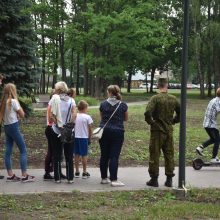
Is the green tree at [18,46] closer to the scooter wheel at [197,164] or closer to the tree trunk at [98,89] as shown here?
the scooter wheel at [197,164]

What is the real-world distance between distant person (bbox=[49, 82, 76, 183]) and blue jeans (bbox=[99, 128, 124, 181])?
59cm

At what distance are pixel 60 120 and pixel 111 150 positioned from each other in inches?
41.3

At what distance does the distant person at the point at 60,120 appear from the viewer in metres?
9.38

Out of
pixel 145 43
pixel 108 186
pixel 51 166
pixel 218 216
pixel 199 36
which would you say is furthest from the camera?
pixel 199 36

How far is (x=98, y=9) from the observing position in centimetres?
4762

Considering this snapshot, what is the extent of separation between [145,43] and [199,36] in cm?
1056

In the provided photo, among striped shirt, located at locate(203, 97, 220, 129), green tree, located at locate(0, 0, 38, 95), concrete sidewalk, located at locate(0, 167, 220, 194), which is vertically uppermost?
green tree, located at locate(0, 0, 38, 95)

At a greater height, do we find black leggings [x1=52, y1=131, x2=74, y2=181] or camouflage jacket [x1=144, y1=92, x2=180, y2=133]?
camouflage jacket [x1=144, y1=92, x2=180, y2=133]

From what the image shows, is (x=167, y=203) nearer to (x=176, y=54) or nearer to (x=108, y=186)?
(x=108, y=186)

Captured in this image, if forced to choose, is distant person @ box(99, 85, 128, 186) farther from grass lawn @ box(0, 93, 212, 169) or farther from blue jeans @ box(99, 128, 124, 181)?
grass lawn @ box(0, 93, 212, 169)

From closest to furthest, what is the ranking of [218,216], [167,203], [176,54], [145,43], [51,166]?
[218,216] < [167,203] < [51,166] < [145,43] < [176,54]

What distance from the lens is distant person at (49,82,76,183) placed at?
30.8 ft

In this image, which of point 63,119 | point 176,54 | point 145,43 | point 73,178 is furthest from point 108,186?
point 176,54

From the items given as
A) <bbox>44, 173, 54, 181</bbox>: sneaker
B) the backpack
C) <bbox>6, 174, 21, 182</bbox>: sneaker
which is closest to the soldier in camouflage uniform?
the backpack
